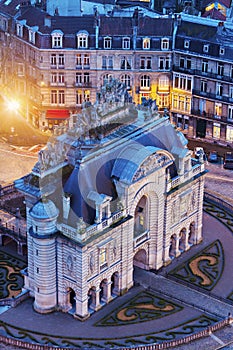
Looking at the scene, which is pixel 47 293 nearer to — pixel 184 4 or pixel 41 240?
pixel 41 240

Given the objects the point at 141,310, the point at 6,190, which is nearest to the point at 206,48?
the point at 6,190

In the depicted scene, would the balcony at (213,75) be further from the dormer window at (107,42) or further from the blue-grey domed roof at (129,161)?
the blue-grey domed roof at (129,161)

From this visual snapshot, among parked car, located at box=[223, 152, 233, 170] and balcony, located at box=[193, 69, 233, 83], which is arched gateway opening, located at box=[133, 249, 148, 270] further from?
balcony, located at box=[193, 69, 233, 83]

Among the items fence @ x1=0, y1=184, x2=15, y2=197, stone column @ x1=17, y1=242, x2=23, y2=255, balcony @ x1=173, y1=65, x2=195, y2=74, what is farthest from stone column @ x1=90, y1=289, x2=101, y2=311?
balcony @ x1=173, y1=65, x2=195, y2=74

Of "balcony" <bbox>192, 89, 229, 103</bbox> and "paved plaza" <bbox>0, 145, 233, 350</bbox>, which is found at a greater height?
"balcony" <bbox>192, 89, 229, 103</bbox>

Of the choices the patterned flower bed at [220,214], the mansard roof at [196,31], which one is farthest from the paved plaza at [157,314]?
the mansard roof at [196,31]
